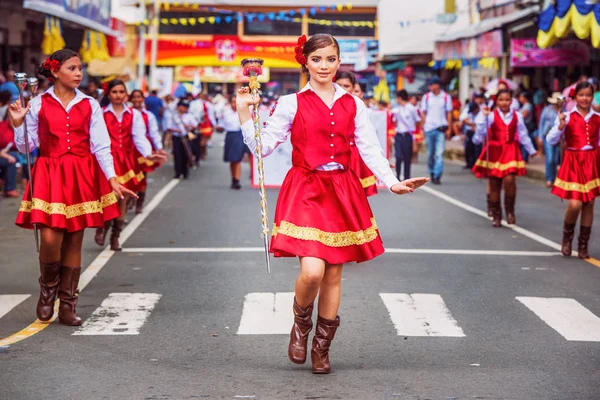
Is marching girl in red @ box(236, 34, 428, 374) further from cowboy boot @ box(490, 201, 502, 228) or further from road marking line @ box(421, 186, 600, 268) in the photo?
cowboy boot @ box(490, 201, 502, 228)

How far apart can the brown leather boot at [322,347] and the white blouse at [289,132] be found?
0.88 metres

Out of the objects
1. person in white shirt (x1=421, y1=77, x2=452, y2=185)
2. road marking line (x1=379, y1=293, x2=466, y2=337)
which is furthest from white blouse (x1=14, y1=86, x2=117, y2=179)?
person in white shirt (x1=421, y1=77, x2=452, y2=185)

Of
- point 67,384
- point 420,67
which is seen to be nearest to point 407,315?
point 67,384

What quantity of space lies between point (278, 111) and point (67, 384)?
76.2 inches

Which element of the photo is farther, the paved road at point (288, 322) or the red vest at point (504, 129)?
the red vest at point (504, 129)

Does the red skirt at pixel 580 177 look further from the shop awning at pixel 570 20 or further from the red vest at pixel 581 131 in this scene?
the shop awning at pixel 570 20

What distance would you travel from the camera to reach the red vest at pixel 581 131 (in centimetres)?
1198

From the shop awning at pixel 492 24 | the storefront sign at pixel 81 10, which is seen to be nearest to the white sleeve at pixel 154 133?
the storefront sign at pixel 81 10

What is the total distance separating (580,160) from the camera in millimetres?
12125

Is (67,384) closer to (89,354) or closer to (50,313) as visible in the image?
(89,354)

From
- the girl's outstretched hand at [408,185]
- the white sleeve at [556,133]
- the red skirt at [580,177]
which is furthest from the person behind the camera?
the red skirt at [580,177]

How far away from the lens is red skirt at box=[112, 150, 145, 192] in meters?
12.9

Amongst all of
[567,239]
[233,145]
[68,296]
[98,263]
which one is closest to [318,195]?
[68,296]

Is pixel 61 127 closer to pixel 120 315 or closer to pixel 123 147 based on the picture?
pixel 120 315
